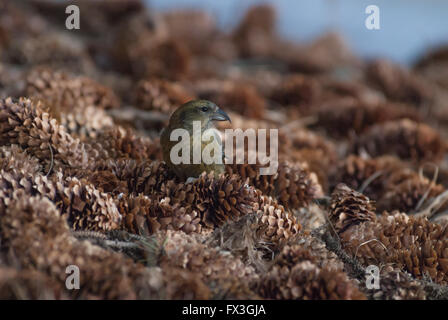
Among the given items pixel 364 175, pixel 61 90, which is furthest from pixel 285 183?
pixel 61 90

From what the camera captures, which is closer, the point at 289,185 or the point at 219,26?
the point at 289,185

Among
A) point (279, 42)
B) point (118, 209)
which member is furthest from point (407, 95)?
point (118, 209)

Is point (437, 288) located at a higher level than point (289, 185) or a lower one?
lower

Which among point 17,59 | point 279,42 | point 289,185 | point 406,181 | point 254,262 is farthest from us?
point 279,42

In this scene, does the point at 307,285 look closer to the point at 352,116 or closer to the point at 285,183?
the point at 285,183

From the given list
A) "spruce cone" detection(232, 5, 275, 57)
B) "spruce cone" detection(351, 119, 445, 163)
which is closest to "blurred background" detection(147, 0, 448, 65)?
"spruce cone" detection(232, 5, 275, 57)
